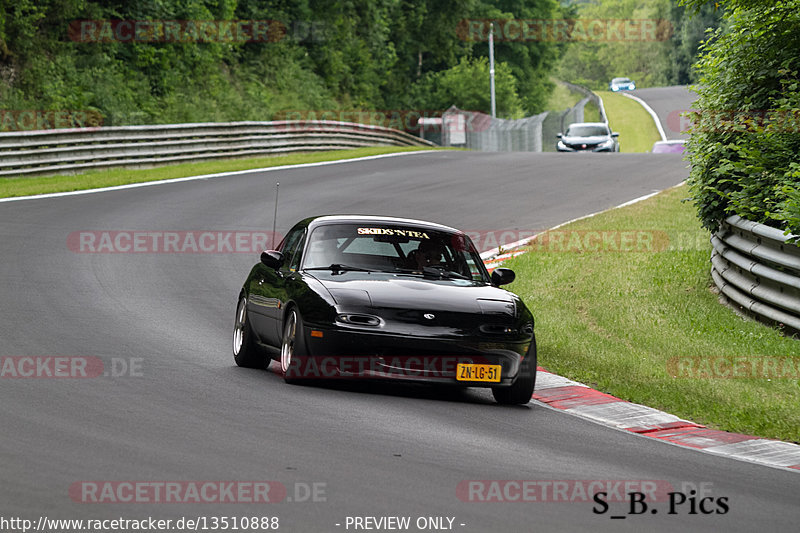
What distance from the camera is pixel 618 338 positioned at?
1234 cm

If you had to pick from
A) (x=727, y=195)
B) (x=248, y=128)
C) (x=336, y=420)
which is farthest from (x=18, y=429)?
(x=248, y=128)

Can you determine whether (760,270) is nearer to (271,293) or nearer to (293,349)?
(271,293)

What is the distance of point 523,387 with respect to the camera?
9867 millimetres

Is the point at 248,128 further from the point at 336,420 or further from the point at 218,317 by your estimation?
the point at 336,420

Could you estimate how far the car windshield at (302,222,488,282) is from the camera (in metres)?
10.8

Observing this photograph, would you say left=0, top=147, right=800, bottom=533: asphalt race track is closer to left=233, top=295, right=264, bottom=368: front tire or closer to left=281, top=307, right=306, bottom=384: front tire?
left=281, top=307, right=306, bottom=384: front tire

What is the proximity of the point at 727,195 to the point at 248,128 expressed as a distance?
82.1 feet

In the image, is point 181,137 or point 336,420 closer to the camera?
point 336,420

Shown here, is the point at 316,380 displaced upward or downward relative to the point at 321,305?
downward

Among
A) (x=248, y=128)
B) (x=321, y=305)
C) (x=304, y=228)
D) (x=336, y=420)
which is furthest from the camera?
(x=248, y=128)

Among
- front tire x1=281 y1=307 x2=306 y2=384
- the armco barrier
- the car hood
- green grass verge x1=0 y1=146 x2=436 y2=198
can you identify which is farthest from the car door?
the armco barrier

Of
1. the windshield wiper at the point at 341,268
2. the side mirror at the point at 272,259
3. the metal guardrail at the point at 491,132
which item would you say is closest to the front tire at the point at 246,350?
the side mirror at the point at 272,259

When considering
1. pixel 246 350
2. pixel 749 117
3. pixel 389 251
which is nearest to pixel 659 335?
pixel 389 251

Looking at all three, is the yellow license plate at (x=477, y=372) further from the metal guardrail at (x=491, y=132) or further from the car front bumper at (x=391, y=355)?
the metal guardrail at (x=491, y=132)
